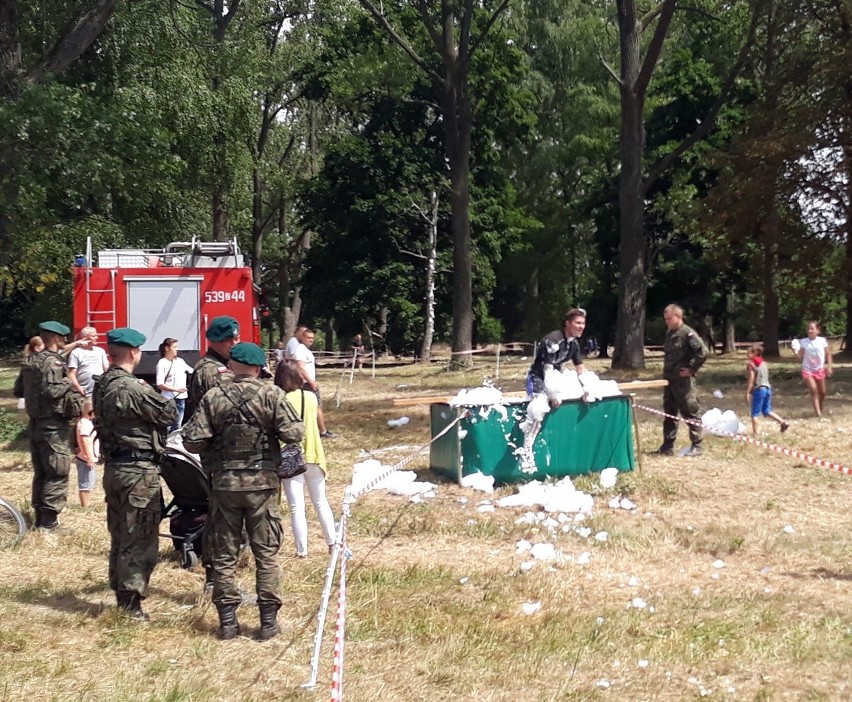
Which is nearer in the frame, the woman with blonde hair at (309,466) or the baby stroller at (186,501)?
the baby stroller at (186,501)

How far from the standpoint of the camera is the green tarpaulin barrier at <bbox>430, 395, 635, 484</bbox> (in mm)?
11031

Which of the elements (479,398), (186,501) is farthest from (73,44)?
(186,501)

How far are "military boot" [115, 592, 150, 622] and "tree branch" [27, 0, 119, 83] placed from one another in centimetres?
1411

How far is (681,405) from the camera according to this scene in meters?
12.6

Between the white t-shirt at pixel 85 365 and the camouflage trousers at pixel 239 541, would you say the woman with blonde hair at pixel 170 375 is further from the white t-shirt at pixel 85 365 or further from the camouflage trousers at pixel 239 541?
the camouflage trousers at pixel 239 541

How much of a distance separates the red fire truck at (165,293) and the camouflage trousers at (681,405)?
27.6 ft

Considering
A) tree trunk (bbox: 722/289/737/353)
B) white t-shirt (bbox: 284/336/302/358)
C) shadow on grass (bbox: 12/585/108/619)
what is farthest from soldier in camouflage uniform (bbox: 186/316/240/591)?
tree trunk (bbox: 722/289/737/353)

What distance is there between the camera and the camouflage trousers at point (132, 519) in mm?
6703

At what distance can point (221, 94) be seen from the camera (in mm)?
27859

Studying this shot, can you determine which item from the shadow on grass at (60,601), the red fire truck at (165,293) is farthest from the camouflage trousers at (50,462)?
the red fire truck at (165,293)

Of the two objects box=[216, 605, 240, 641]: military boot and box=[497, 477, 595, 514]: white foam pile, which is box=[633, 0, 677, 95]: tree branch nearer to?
box=[497, 477, 595, 514]: white foam pile

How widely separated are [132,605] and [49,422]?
278 cm

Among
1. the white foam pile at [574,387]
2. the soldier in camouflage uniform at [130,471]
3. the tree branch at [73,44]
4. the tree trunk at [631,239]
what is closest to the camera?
the soldier in camouflage uniform at [130,471]

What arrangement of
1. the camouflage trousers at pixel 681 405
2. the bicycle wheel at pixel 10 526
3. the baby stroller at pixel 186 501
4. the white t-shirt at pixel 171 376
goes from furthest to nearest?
the white t-shirt at pixel 171 376 < the camouflage trousers at pixel 681 405 < the bicycle wheel at pixel 10 526 < the baby stroller at pixel 186 501
